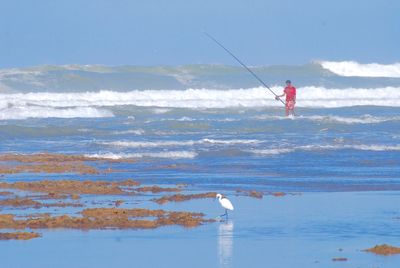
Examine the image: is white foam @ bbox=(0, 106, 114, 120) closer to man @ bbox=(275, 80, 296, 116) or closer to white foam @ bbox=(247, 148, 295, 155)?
man @ bbox=(275, 80, 296, 116)

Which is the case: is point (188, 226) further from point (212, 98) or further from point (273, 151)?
point (212, 98)

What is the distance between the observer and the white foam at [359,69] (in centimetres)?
5922

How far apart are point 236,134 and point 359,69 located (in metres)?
33.6

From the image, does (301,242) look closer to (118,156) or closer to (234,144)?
(118,156)

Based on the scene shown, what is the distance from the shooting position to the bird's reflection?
9922 mm

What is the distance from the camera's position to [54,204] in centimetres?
1355

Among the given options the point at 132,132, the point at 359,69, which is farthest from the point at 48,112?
the point at 359,69

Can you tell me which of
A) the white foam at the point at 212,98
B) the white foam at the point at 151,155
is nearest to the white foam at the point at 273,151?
the white foam at the point at 151,155

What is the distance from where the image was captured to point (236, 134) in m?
27.6

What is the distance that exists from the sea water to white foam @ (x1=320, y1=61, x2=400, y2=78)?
0.09m

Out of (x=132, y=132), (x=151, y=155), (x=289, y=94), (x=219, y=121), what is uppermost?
(x=289, y=94)

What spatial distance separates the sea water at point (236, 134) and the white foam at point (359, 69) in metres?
0.09

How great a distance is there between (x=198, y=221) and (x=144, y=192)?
2924mm

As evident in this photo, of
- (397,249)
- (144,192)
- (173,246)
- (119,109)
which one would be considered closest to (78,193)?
(144,192)
